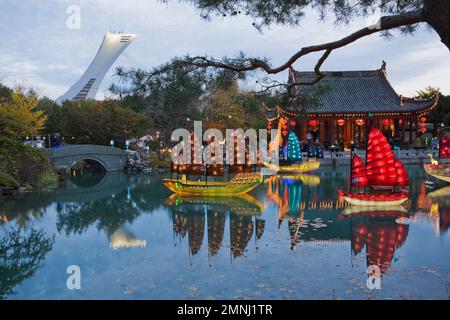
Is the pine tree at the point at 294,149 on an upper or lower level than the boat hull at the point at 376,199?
upper

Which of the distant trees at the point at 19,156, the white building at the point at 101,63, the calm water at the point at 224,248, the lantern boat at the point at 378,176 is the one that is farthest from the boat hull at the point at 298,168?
the white building at the point at 101,63

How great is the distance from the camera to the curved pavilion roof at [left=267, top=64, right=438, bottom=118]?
123ft

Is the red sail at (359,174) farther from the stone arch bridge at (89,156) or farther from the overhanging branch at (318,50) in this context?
the stone arch bridge at (89,156)

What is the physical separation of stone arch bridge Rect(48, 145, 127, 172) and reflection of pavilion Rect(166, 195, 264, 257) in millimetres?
11246

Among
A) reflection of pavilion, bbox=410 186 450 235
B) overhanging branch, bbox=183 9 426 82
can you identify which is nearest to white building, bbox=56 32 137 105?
reflection of pavilion, bbox=410 186 450 235

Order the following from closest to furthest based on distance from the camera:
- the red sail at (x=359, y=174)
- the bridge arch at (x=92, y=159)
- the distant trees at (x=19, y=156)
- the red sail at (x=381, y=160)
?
the red sail at (x=381, y=160), the red sail at (x=359, y=174), the distant trees at (x=19, y=156), the bridge arch at (x=92, y=159)

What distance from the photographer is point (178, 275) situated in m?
9.16

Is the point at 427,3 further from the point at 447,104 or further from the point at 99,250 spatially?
the point at 447,104

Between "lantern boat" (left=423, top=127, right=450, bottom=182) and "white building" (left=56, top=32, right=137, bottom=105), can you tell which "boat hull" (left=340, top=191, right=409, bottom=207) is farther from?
"white building" (left=56, top=32, right=137, bottom=105)

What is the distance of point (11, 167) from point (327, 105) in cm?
2553

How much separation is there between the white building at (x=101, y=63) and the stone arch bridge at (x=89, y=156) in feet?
99.5

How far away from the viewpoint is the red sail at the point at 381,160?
54.0 ft

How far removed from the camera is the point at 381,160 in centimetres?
1650
